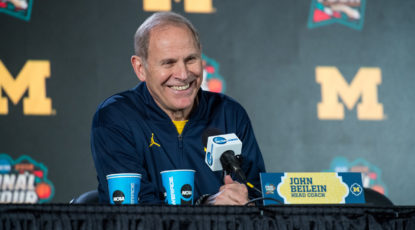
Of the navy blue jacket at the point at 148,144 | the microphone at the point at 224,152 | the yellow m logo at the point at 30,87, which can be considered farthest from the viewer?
the yellow m logo at the point at 30,87

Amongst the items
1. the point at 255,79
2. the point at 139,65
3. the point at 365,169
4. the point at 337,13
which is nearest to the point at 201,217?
the point at 139,65

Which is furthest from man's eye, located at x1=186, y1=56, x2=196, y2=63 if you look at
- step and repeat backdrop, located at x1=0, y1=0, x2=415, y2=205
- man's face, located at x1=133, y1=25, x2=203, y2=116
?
step and repeat backdrop, located at x1=0, y1=0, x2=415, y2=205

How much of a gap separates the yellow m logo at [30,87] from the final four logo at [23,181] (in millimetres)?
343

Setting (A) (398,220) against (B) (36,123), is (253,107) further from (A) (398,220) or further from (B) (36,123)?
(A) (398,220)

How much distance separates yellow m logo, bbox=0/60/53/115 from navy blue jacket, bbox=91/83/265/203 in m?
1.79

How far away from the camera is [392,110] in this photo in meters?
3.90

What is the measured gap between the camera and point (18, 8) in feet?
11.1

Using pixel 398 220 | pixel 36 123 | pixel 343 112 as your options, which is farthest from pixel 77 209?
pixel 343 112

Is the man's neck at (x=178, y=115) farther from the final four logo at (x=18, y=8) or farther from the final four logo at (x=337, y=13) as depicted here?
the final four logo at (x=337, y=13)

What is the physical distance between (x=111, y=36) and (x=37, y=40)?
52 centimetres

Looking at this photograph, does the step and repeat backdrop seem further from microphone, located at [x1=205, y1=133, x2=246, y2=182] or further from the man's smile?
microphone, located at [x1=205, y1=133, x2=246, y2=182]

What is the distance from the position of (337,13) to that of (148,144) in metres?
2.78

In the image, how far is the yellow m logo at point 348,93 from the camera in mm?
3797

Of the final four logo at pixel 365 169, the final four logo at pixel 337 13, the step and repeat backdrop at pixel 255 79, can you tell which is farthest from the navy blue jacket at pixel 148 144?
the final four logo at pixel 337 13
